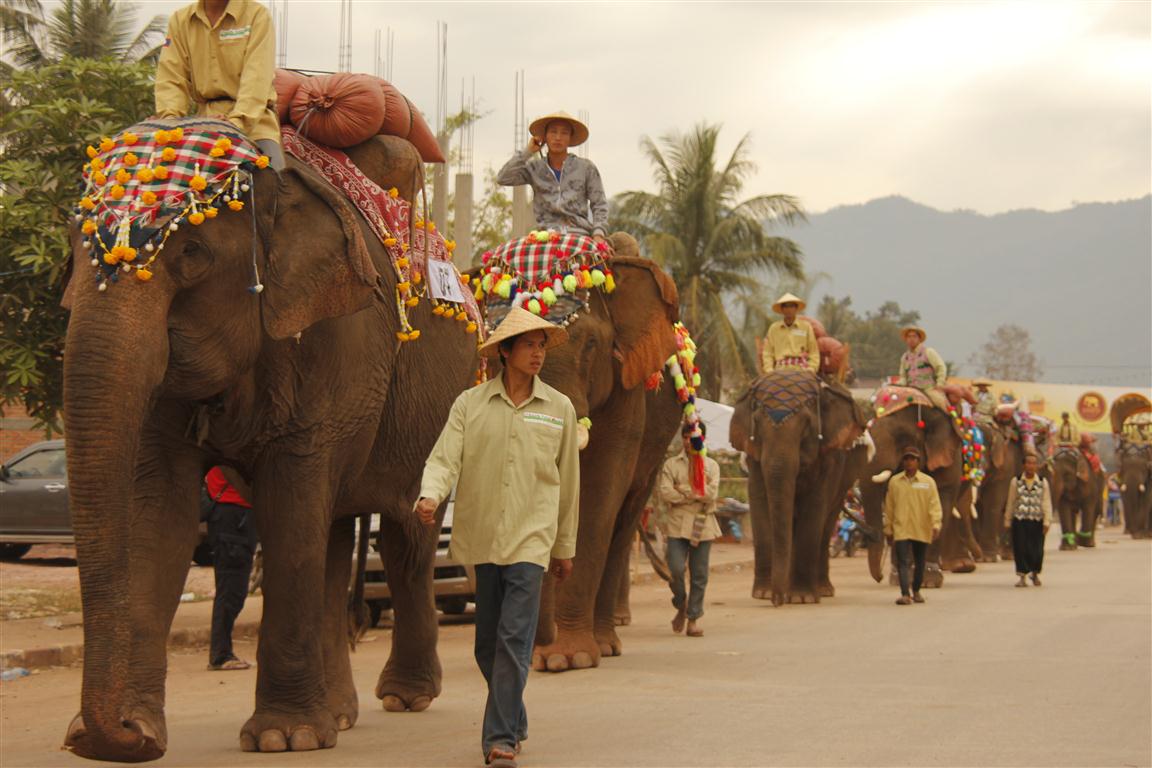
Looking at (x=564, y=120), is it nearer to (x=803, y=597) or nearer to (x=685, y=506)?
(x=685, y=506)

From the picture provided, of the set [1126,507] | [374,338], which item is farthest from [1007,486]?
[374,338]

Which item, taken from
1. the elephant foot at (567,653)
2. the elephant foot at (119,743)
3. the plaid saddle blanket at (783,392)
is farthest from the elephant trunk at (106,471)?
the plaid saddle blanket at (783,392)

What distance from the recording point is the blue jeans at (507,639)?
294 inches

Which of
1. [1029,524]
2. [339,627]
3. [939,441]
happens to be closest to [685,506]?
[339,627]

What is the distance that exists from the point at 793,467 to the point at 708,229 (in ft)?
75.4

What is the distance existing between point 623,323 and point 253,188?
5.63 meters

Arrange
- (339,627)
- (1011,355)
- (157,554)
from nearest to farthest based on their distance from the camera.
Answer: (157,554), (339,627), (1011,355)

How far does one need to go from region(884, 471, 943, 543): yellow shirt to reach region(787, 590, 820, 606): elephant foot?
1386 mm

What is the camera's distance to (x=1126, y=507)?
4653cm

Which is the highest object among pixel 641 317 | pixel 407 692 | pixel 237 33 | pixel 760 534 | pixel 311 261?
pixel 237 33

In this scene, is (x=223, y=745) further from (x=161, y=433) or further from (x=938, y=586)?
(x=938, y=586)

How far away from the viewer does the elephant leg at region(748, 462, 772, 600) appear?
19.6 m

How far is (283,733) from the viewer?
7.69 meters

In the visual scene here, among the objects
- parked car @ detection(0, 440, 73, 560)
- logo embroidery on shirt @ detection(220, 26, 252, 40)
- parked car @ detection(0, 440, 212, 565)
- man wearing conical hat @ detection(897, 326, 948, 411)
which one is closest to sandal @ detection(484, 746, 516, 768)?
logo embroidery on shirt @ detection(220, 26, 252, 40)
